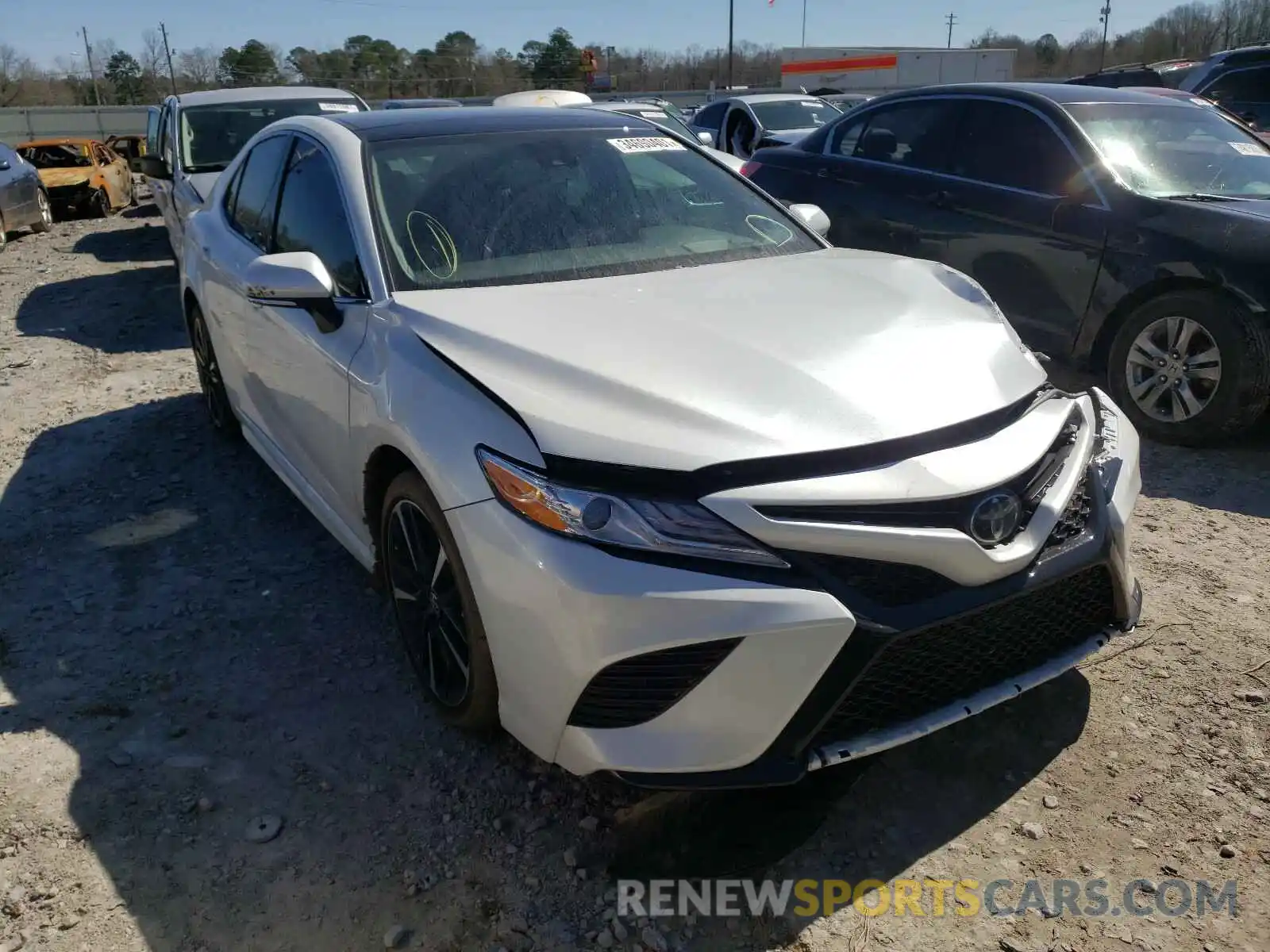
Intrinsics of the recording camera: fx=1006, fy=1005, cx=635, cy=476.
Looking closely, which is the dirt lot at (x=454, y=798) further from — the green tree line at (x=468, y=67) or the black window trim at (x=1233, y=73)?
the green tree line at (x=468, y=67)

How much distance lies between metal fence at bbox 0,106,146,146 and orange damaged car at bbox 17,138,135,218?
64.1ft

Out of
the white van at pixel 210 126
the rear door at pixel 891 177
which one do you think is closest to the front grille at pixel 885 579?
the rear door at pixel 891 177

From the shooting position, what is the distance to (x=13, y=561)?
416 cm

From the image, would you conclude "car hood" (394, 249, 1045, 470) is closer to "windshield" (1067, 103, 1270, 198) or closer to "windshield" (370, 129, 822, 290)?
"windshield" (370, 129, 822, 290)

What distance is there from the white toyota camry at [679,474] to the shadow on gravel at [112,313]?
527 centimetres

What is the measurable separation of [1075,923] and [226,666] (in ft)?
8.49

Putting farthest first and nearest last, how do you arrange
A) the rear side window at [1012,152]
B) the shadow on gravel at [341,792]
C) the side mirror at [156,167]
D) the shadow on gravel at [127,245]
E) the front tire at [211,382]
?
the shadow on gravel at [127,245], the side mirror at [156,167], the rear side window at [1012,152], the front tire at [211,382], the shadow on gravel at [341,792]

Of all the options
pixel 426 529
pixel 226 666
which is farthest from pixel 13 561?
pixel 426 529

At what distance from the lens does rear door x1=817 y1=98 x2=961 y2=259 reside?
19.7ft

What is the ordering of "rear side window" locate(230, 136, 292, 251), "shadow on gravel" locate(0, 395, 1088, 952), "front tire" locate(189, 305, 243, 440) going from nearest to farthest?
1. "shadow on gravel" locate(0, 395, 1088, 952)
2. "rear side window" locate(230, 136, 292, 251)
3. "front tire" locate(189, 305, 243, 440)

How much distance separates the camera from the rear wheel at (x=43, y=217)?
A: 14.6m

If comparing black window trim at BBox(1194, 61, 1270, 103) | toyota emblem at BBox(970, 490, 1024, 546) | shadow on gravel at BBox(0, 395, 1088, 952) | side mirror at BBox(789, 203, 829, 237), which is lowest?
shadow on gravel at BBox(0, 395, 1088, 952)

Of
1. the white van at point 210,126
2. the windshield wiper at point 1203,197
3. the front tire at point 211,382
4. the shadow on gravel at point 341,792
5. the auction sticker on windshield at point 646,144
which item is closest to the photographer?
the shadow on gravel at point 341,792

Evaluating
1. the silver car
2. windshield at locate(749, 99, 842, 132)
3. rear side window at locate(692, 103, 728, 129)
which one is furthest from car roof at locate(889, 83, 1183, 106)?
the silver car
